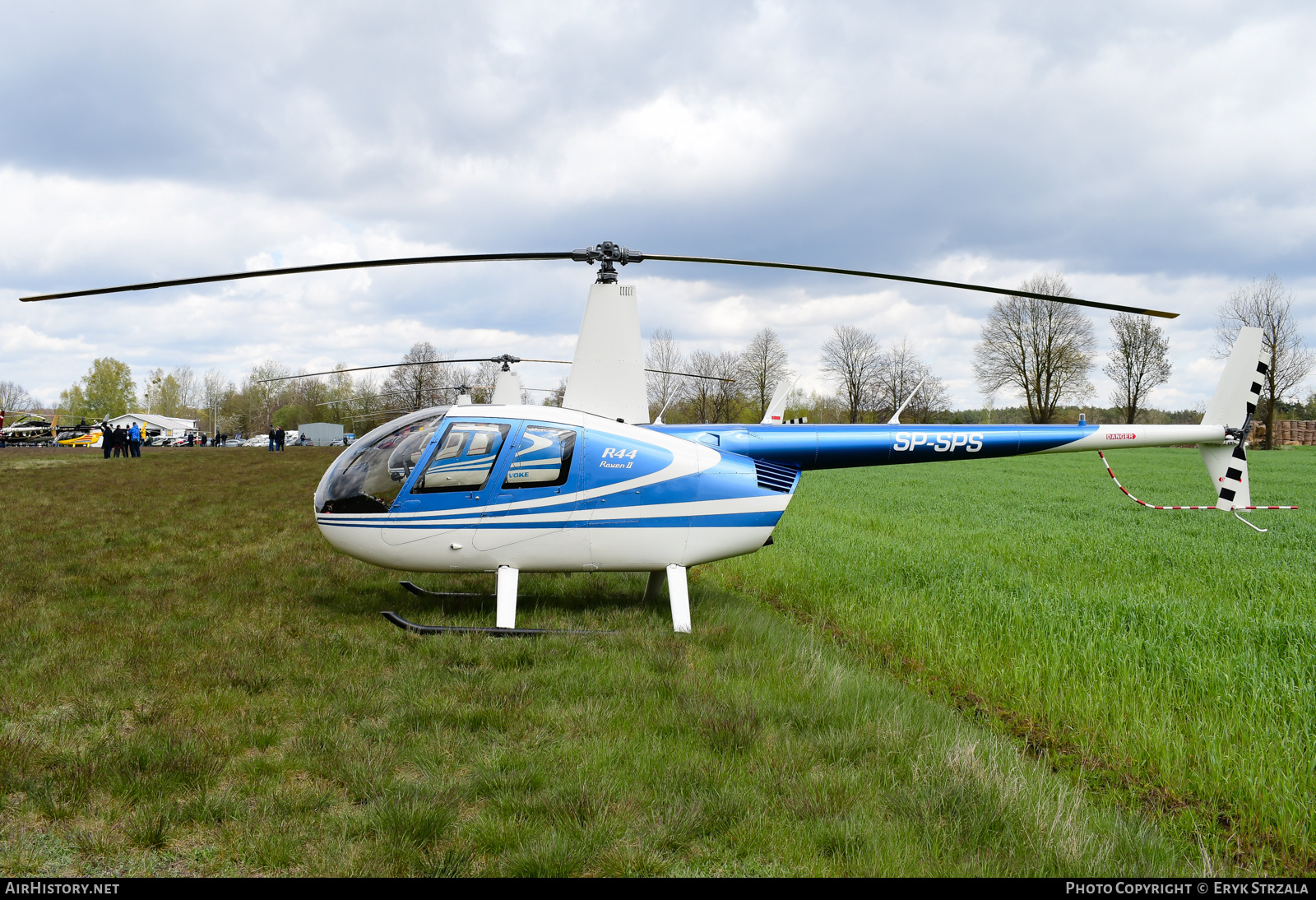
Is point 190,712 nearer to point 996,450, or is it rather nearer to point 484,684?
point 484,684

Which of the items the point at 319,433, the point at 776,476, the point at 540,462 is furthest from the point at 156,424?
the point at 776,476

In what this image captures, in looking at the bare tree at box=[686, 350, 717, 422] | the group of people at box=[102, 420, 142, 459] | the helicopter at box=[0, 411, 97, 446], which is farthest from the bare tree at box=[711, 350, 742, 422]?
the helicopter at box=[0, 411, 97, 446]

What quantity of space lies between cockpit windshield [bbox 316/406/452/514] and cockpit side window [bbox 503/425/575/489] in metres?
0.89

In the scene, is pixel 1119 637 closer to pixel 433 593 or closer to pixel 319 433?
pixel 433 593

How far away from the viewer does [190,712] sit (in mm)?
4387

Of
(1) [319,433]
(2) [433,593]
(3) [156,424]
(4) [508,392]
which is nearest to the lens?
(2) [433,593]

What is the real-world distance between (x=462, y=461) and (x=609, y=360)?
1823 millimetres

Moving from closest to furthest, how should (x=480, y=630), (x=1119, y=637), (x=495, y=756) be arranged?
(x=495, y=756) < (x=1119, y=637) < (x=480, y=630)

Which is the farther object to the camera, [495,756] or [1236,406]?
[1236,406]

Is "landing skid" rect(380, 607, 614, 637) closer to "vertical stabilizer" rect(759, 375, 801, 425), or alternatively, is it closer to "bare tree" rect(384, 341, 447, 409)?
"vertical stabilizer" rect(759, 375, 801, 425)

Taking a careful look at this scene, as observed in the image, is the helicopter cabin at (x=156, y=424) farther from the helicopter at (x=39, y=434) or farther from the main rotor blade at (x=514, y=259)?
the main rotor blade at (x=514, y=259)

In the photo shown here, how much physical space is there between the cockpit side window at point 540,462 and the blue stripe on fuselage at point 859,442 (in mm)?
1242

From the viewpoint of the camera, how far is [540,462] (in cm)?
651

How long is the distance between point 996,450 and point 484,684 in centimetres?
627
